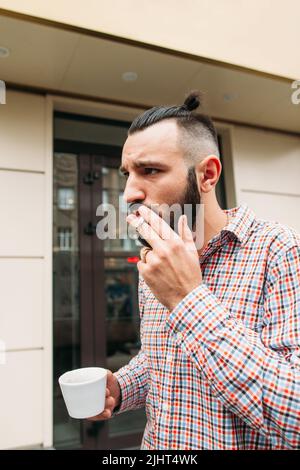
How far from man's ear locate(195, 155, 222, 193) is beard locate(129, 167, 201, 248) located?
0.07ft

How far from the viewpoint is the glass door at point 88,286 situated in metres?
2.61

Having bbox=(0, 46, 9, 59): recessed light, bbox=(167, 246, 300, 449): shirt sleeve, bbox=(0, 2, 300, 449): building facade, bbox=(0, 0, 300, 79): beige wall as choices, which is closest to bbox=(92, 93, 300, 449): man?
bbox=(167, 246, 300, 449): shirt sleeve

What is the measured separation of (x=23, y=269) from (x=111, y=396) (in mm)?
1504

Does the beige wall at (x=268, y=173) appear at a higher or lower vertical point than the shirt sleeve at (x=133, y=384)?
higher

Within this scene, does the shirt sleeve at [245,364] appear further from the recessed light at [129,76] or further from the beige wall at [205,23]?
the recessed light at [129,76]

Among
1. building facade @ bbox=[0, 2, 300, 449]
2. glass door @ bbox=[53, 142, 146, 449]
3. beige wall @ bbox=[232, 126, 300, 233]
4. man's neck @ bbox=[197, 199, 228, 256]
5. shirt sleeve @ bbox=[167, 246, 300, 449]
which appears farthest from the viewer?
beige wall @ bbox=[232, 126, 300, 233]

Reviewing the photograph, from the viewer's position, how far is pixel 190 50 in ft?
6.95

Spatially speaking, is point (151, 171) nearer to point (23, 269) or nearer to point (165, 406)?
point (165, 406)

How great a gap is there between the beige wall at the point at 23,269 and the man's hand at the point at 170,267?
68.0 inches

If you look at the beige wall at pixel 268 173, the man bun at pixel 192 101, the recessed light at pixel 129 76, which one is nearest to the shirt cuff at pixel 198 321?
the man bun at pixel 192 101

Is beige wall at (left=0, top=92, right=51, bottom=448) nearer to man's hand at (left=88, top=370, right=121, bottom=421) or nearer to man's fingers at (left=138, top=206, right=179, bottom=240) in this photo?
man's hand at (left=88, top=370, right=121, bottom=421)

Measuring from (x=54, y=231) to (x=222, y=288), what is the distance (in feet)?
6.74

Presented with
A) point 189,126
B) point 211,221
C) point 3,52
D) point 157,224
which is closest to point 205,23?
point 3,52

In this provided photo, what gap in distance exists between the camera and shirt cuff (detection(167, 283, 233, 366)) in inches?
27.2
